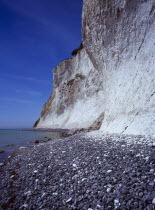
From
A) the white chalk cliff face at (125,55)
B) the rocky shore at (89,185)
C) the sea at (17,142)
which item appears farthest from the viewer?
the sea at (17,142)

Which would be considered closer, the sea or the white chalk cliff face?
the white chalk cliff face

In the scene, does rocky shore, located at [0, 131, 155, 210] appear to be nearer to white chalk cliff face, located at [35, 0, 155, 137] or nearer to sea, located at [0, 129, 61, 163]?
white chalk cliff face, located at [35, 0, 155, 137]

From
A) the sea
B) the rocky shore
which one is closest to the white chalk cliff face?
the rocky shore

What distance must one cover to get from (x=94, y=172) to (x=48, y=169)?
5.65ft

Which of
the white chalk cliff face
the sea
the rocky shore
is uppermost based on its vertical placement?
the white chalk cliff face

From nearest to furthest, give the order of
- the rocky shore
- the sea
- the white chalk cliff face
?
1. the rocky shore
2. the white chalk cliff face
3. the sea

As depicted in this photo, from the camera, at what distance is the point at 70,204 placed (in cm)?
279

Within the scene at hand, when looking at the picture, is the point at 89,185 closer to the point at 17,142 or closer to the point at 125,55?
the point at 125,55

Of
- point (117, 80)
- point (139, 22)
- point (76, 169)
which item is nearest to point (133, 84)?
point (117, 80)

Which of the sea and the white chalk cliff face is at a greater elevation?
the white chalk cliff face

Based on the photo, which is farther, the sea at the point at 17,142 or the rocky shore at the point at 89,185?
the sea at the point at 17,142

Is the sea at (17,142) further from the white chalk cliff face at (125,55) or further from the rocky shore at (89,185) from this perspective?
the white chalk cliff face at (125,55)

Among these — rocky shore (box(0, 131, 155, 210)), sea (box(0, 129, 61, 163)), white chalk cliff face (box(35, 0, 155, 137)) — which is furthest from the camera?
sea (box(0, 129, 61, 163))

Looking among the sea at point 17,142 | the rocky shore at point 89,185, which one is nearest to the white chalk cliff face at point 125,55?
the rocky shore at point 89,185
